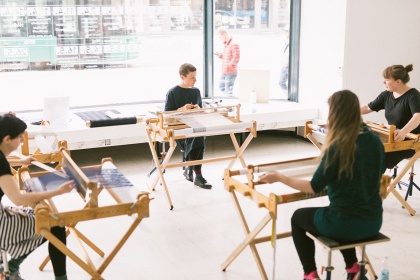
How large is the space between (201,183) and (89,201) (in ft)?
8.57

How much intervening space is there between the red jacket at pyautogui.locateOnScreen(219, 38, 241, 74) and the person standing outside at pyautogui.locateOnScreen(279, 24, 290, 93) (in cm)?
59

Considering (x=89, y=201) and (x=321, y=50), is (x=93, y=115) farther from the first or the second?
(x=89, y=201)

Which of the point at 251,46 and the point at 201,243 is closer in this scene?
the point at 201,243

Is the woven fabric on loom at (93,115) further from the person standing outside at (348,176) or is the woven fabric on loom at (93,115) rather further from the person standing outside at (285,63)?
the person standing outside at (348,176)

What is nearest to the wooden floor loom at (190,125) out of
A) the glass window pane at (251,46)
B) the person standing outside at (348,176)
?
the person standing outside at (348,176)

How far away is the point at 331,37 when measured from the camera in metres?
6.94

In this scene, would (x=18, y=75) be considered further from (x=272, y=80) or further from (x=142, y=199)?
(x=142, y=199)

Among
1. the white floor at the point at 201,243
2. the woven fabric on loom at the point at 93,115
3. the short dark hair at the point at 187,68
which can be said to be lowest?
the white floor at the point at 201,243

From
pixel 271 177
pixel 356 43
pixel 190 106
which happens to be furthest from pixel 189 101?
pixel 271 177

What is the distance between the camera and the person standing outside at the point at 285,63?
7.57 m

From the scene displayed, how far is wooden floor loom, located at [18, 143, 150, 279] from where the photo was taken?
120 inches

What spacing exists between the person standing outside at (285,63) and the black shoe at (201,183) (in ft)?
8.25

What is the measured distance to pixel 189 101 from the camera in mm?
5641

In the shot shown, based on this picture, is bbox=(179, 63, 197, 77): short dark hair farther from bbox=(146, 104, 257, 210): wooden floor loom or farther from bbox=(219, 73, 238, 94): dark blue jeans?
bbox=(219, 73, 238, 94): dark blue jeans
